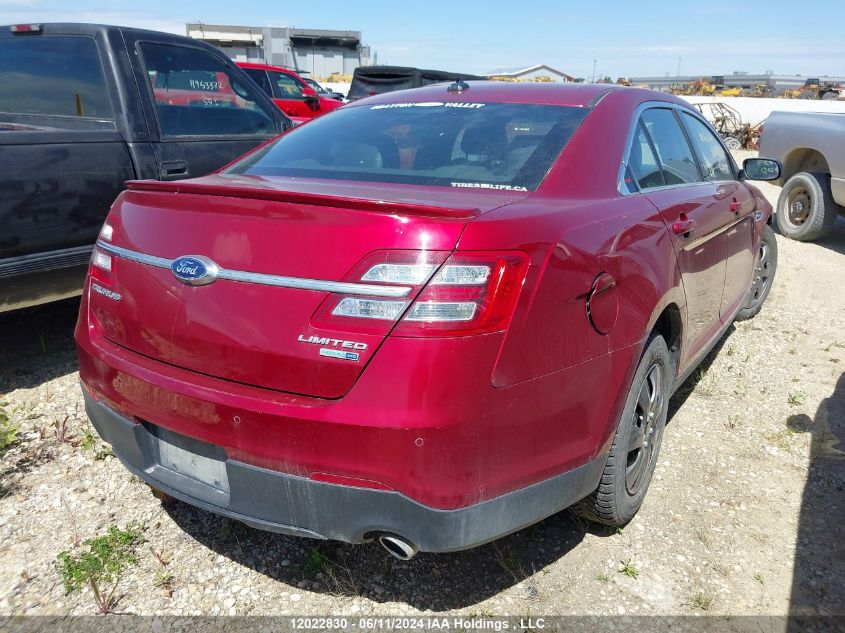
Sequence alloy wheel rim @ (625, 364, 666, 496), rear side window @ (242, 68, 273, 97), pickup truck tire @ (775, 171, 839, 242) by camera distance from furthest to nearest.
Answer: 1. rear side window @ (242, 68, 273, 97)
2. pickup truck tire @ (775, 171, 839, 242)
3. alloy wheel rim @ (625, 364, 666, 496)

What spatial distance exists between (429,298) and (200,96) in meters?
3.38

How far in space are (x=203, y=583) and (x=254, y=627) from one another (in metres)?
0.30

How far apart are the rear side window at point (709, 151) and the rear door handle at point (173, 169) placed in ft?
9.40

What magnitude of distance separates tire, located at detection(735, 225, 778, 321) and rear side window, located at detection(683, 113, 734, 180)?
3.89 feet

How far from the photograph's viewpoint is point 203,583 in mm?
2279

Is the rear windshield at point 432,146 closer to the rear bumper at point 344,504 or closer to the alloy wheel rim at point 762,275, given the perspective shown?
the rear bumper at point 344,504

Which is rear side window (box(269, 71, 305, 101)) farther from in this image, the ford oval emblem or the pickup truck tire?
the ford oval emblem

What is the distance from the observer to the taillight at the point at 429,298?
5.44 feet

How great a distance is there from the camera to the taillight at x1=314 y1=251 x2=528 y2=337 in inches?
65.3

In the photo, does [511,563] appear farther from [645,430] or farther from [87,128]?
[87,128]

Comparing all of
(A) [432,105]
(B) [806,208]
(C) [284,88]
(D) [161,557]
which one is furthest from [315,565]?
(C) [284,88]

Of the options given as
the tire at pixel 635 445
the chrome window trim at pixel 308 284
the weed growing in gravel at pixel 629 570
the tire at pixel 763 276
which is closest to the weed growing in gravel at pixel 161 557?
the chrome window trim at pixel 308 284

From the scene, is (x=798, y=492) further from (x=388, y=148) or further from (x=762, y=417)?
(x=388, y=148)

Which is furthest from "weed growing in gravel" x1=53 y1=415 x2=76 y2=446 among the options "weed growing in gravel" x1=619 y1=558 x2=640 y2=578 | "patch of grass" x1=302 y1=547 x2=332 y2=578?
"weed growing in gravel" x1=619 y1=558 x2=640 y2=578
